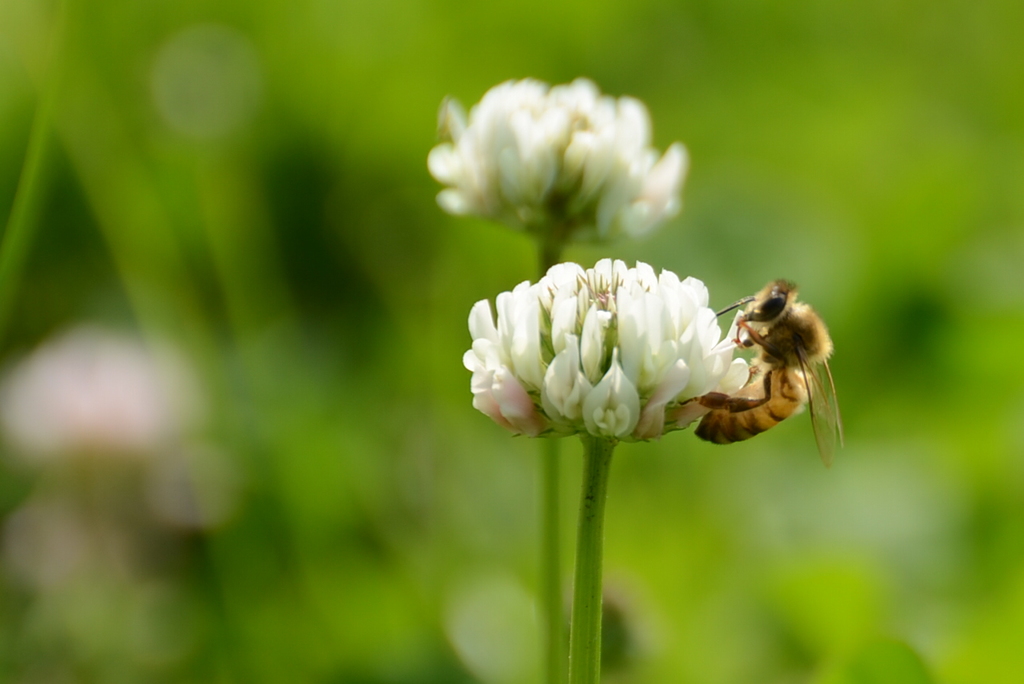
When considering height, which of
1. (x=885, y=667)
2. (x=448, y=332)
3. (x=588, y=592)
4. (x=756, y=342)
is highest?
(x=448, y=332)

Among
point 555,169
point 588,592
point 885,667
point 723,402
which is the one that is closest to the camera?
point 588,592

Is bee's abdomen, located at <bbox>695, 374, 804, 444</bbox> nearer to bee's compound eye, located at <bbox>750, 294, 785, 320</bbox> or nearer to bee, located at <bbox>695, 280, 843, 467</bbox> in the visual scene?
bee, located at <bbox>695, 280, 843, 467</bbox>

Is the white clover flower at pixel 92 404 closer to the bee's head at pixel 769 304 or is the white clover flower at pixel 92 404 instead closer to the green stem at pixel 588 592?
the bee's head at pixel 769 304

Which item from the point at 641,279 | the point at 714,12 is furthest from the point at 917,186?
the point at 641,279

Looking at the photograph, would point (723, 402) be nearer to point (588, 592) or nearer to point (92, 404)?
point (588, 592)

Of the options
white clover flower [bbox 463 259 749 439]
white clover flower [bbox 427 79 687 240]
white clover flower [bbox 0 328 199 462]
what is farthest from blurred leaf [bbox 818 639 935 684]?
white clover flower [bbox 0 328 199 462]

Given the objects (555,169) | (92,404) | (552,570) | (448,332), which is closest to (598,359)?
(552,570)

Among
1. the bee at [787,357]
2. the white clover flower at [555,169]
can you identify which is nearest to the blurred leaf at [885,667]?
the bee at [787,357]
